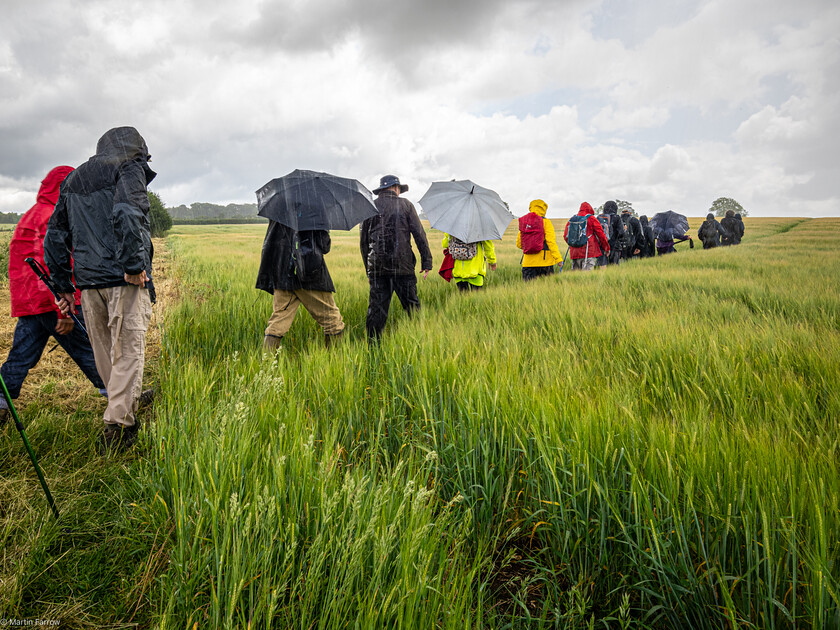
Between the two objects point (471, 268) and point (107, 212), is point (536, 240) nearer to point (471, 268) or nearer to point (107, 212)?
point (471, 268)

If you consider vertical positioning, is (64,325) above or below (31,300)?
below

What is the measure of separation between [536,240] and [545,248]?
1.12ft

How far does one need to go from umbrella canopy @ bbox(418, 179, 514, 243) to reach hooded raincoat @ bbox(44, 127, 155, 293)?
4051mm

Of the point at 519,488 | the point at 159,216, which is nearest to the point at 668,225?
the point at 519,488

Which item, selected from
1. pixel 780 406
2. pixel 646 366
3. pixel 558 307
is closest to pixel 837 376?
pixel 780 406

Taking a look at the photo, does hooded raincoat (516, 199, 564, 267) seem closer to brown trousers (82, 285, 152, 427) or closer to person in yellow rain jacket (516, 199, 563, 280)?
person in yellow rain jacket (516, 199, 563, 280)

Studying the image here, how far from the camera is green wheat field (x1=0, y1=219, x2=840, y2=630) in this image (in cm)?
130

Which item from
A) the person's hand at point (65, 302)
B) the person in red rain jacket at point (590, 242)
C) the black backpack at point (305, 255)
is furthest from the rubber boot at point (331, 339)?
the person in red rain jacket at point (590, 242)

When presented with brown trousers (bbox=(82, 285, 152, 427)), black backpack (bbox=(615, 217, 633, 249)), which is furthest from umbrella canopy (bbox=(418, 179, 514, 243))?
black backpack (bbox=(615, 217, 633, 249))

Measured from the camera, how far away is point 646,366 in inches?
112

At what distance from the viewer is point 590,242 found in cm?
969

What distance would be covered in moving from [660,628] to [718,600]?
9.1 inches

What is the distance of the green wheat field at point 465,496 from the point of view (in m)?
1.30

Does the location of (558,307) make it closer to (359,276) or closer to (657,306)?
(657,306)
